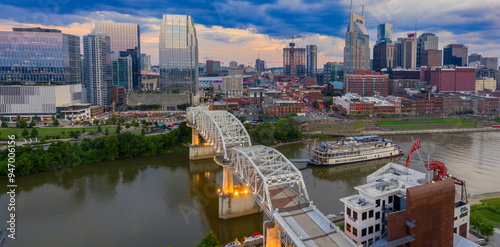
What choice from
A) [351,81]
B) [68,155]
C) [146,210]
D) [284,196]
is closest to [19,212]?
[146,210]

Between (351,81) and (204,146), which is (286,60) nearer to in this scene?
(351,81)

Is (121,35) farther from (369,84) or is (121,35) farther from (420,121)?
(420,121)

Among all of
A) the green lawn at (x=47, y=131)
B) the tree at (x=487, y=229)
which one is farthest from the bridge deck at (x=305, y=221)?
the green lawn at (x=47, y=131)

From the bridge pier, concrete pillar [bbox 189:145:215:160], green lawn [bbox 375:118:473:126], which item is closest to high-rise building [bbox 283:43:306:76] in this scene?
green lawn [bbox 375:118:473:126]

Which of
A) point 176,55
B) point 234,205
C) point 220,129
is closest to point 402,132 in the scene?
point 220,129

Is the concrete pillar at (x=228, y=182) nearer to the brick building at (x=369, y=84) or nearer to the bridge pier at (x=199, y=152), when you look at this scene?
the bridge pier at (x=199, y=152)
